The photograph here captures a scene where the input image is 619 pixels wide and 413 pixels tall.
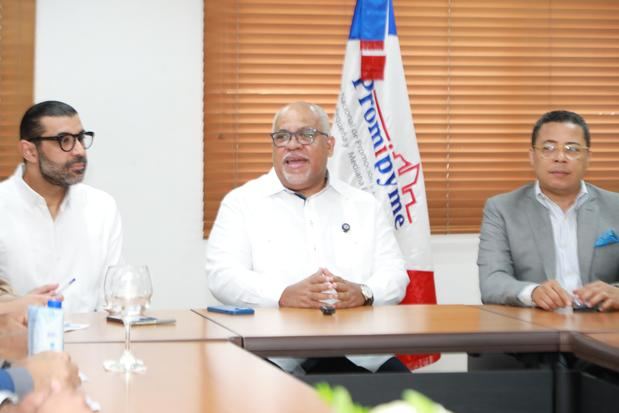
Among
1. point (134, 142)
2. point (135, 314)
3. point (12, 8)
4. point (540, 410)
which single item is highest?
point (12, 8)

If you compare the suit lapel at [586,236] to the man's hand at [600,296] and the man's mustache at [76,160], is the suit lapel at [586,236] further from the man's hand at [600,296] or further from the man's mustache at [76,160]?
the man's mustache at [76,160]

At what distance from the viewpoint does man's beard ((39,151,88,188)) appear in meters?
3.32

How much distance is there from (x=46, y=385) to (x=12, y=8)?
3.21m

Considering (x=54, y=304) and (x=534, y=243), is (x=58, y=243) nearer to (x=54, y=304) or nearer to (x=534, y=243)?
(x=54, y=304)

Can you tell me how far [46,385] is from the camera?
4.73ft

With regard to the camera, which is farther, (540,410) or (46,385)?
(540,410)

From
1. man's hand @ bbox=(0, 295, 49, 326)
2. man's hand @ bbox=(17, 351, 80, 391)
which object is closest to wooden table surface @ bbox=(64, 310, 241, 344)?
man's hand @ bbox=(0, 295, 49, 326)

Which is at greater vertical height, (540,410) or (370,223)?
(370,223)

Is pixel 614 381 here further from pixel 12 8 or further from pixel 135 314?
pixel 12 8

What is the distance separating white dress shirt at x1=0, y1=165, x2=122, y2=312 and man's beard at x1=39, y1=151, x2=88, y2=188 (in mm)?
82

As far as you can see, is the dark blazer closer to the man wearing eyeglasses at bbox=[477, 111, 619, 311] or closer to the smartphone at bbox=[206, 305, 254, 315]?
the man wearing eyeglasses at bbox=[477, 111, 619, 311]

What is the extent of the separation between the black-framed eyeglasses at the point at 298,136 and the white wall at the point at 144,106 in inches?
34.1

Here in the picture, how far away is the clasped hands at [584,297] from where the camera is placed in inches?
115

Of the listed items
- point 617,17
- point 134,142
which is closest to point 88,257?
point 134,142
